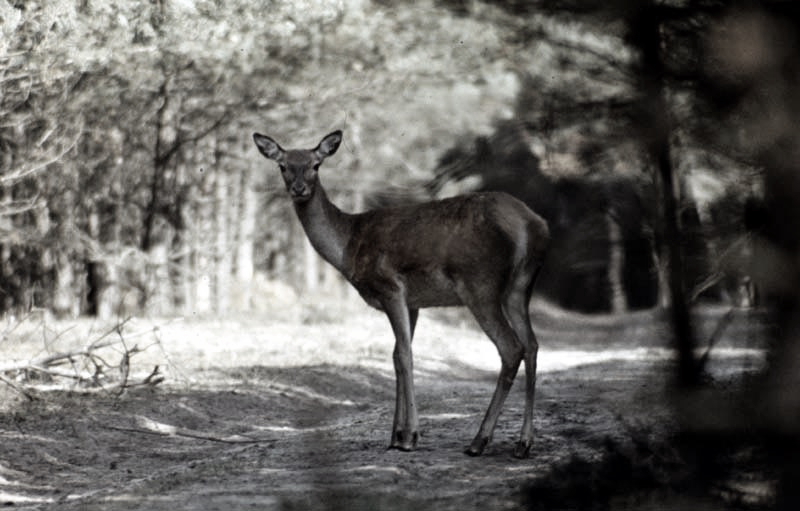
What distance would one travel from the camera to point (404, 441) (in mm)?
11391

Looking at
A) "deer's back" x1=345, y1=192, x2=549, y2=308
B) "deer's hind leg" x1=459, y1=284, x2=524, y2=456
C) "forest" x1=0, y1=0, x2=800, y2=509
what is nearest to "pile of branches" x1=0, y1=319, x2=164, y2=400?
"forest" x1=0, y1=0, x2=800, y2=509

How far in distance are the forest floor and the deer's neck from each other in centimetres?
148

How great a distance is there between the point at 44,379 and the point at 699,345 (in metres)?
11.8

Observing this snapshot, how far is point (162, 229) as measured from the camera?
30.0 metres

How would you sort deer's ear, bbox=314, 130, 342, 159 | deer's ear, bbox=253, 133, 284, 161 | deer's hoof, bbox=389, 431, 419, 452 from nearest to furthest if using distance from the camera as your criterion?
deer's hoof, bbox=389, 431, 419, 452
deer's ear, bbox=314, 130, 342, 159
deer's ear, bbox=253, 133, 284, 161

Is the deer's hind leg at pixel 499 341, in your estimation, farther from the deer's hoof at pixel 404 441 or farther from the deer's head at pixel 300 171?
the deer's head at pixel 300 171

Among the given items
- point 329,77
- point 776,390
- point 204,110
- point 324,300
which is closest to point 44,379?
point 776,390

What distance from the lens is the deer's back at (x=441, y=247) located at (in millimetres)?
11219

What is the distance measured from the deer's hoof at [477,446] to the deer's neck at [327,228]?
231cm

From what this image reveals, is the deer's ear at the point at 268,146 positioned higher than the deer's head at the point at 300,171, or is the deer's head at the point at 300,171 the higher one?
the deer's ear at the point at 268,146

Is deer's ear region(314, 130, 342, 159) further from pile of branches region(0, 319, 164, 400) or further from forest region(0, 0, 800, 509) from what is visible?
pile of branches region(0, 319, 164, 400)

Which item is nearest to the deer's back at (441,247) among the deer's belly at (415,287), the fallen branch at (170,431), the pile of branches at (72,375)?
the deer's belly at (415,287)

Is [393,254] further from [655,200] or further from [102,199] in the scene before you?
[102,199]

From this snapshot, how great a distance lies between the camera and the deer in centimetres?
1109
